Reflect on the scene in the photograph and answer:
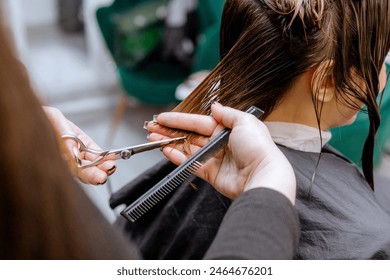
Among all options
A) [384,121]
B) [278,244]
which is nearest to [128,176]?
[384,121]

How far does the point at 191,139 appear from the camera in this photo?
0.95m

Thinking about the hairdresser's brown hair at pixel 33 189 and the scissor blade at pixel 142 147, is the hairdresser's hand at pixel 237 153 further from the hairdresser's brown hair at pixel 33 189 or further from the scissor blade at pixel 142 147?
the hairdresser's brown hair at pixel 33 189

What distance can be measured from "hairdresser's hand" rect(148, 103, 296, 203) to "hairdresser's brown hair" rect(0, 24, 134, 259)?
0.30m

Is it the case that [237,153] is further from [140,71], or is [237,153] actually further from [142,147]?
[140,71]

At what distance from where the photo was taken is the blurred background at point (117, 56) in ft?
8.16

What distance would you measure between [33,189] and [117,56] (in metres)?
2.23

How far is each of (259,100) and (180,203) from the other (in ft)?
1.11

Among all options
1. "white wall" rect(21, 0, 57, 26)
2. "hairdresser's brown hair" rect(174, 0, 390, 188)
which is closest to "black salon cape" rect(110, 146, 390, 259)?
"hairdresser's brown hair" rect(174, 0, 390, 188)

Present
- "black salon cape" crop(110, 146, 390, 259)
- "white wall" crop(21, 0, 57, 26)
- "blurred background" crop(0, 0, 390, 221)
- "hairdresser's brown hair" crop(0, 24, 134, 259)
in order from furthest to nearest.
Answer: "white wall" crop(21, 0, 57, 26), "blurred background" crop(0, 0, 390, 221), "black salon cape" crop(110, 146, 390, 259), "hairdresser's brown hair" crop(0, 24, 134, 259)

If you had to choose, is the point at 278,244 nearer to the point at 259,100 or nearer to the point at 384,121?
the point at 259,100

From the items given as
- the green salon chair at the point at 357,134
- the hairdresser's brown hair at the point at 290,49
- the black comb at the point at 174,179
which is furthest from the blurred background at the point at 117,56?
the black comb at the point at 174,179

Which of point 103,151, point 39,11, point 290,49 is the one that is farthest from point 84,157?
point 39,11

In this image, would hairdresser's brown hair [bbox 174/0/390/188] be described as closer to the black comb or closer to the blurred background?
the black comb

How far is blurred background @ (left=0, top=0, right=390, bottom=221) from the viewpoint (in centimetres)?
249
